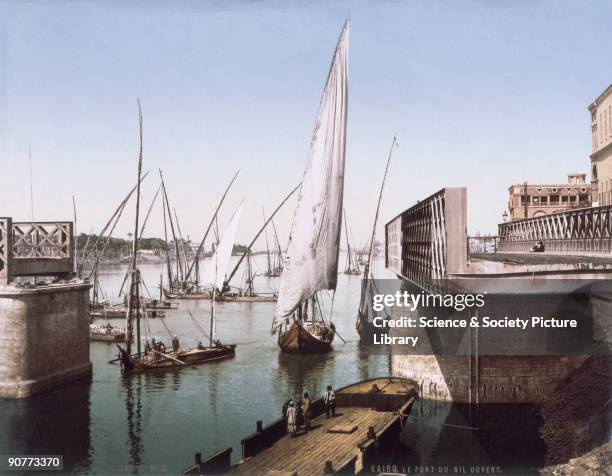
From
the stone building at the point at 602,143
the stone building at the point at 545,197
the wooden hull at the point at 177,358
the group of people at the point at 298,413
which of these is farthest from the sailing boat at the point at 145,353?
the stone building at the point at 545,197

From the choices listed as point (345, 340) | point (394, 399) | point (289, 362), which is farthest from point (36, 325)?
point (345, 340)

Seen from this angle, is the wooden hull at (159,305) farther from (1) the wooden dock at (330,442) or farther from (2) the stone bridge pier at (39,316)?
(1) the wooden dock at (330,442)

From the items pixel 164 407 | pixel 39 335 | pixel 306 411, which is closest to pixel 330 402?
pixel 306 411

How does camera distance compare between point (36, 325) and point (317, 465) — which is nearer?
point (317, 465)

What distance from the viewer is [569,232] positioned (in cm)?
3619

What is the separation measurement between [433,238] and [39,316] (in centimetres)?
1821

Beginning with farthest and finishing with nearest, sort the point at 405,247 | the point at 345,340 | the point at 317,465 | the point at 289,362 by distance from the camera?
the point at 345,340 → the point at 289,362 → the point at 405,247 → the point at 317,465

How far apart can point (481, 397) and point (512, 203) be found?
71.2 metres

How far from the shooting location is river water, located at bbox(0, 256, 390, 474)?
24.5 metres

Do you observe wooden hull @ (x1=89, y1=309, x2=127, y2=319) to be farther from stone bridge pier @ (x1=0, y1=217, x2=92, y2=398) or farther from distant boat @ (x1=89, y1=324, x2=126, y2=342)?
stone bridge pier @ (x1=0, y1=217, x2=92, y2=398)

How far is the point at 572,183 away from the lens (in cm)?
9525

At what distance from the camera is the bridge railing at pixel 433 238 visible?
66.1 ft

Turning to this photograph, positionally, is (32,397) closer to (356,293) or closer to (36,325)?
(36,325)

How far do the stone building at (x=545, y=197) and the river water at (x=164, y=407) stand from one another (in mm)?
53076
